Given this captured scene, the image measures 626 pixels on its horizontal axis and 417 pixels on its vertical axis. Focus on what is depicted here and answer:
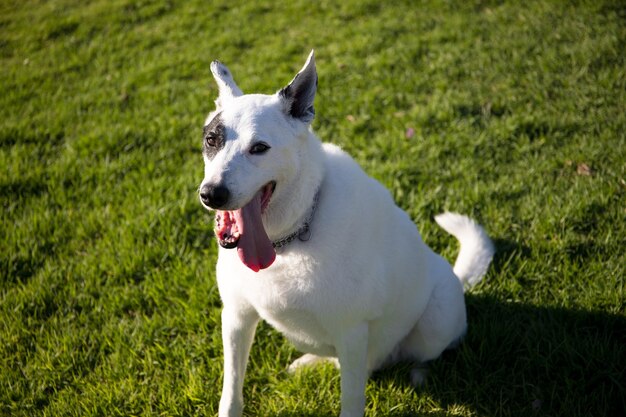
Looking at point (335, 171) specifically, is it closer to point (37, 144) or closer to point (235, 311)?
point (235, 311)

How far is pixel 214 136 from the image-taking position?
7.75 ft

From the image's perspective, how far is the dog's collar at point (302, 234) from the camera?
2.42 m

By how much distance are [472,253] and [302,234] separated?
5.35 feet

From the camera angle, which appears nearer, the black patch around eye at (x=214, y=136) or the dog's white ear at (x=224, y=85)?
the black patch around eye at (x=214, y=136)

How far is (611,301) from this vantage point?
10.5 ft

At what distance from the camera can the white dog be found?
7.50ft

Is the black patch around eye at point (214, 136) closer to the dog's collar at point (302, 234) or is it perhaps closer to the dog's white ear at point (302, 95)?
the dog's white ear at point (302, 95)

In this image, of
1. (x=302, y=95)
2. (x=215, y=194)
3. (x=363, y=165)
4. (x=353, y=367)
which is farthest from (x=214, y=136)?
(x=363, y=165)

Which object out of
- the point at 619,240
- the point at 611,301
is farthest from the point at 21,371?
the point at 619,240

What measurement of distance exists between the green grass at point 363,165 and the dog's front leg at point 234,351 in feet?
0.92

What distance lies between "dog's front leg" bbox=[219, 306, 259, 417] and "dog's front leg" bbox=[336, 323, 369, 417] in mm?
536

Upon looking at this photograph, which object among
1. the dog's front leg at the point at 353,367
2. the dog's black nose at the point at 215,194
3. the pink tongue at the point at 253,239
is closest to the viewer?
the dog's black nose at the point at 215,194

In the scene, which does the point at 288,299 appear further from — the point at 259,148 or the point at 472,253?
the point at 472,253

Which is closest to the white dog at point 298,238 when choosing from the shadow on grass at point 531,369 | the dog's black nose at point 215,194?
the dog's black nose at point 215,194
